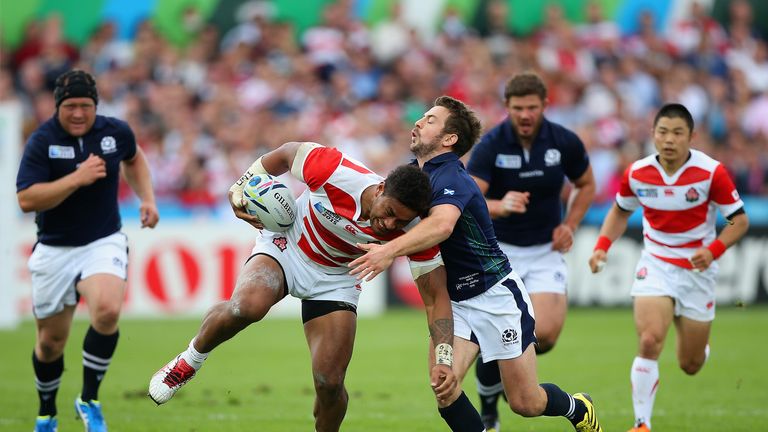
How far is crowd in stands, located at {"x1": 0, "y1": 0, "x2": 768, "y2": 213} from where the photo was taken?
20422 mm

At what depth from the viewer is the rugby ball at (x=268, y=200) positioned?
7844mm

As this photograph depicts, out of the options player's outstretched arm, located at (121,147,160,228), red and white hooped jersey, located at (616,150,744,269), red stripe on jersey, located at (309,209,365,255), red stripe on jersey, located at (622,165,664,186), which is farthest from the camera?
player's outstretched arm, located at (121,147,160,228)

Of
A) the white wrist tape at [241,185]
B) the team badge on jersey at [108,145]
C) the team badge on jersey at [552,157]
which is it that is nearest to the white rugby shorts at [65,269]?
the team badge on jersey at [108,145]

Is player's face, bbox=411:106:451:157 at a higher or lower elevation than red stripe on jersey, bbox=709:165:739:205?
higher

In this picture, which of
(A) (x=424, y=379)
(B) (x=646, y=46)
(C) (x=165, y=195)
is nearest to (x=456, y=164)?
(A) (x=424, y=379)

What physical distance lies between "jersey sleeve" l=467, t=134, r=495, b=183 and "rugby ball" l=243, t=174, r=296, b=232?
236cm

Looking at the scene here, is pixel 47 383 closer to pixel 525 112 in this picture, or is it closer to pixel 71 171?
pixel 71 171

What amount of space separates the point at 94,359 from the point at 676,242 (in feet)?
16.6

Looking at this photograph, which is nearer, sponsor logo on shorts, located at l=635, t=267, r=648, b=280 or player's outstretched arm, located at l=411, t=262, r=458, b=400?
player's outstretched arm, located at l=411, t=262, r=458, b=400

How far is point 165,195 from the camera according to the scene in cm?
1984

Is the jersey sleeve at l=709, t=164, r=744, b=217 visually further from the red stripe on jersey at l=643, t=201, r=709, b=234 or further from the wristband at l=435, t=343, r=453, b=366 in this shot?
the wristband at l=435, t=343, r=453, b=366

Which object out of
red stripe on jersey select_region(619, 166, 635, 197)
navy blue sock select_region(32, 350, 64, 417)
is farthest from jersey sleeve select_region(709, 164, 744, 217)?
navy blue sock select_region(32, 350, 64, 417)

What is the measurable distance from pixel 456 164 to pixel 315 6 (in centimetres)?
1862

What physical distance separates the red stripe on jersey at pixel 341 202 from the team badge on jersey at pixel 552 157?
8.86 feet
